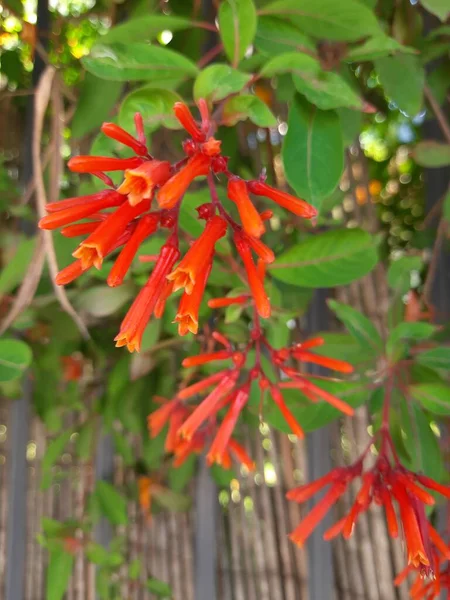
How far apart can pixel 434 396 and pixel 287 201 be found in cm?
31

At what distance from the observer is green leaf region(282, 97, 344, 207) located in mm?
467

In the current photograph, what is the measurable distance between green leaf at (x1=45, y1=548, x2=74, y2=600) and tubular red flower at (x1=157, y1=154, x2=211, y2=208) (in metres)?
0.74

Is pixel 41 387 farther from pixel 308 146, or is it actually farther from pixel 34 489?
pixel 308 146

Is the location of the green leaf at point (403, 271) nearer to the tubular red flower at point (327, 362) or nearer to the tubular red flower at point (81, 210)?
the tubular red flower at point (327, 362)

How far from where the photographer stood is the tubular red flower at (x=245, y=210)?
35 centimetres

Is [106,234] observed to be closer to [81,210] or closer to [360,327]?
[81,210]

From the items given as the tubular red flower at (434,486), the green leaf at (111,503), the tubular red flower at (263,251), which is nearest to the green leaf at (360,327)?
the tubular red flower at (434,486)

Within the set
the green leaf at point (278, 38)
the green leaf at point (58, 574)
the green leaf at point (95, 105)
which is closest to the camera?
the green leaf at point (278, 38)

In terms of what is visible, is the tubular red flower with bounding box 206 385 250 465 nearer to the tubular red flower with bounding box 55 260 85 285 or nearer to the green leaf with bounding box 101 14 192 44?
the tubular red flower with bounding box 55 260 85 285

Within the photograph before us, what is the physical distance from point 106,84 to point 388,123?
0.80 m

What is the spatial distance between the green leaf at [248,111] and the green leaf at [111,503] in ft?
2.34

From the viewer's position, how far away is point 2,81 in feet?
3.64

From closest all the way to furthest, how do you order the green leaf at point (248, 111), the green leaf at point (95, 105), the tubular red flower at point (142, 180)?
the tubular red flower at point (142, 180)
the green leaf at point (248, 111)
the green leaf at point (95, 105)

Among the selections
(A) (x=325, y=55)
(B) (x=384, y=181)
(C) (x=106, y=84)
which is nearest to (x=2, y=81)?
(C) (x=106, y=84)
